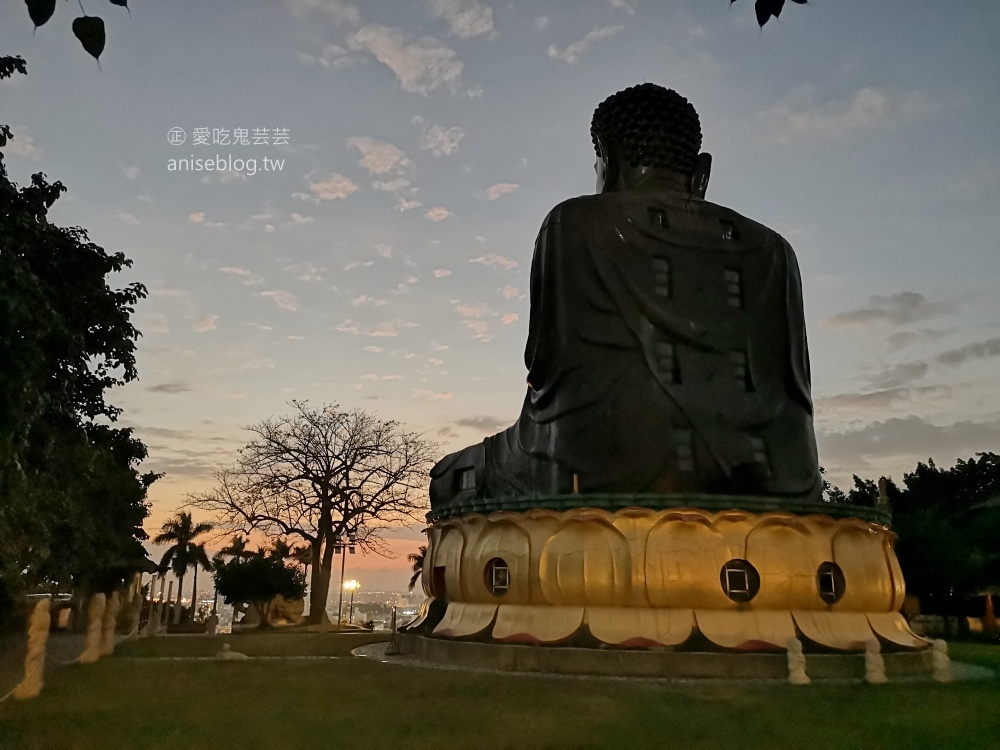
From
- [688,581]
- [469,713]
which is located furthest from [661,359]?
[469,713]

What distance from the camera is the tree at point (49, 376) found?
418 inches

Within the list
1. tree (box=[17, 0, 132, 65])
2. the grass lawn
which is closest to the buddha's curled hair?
the grass lawn

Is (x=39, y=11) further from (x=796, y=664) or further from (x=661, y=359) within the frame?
(x=661, y=359)

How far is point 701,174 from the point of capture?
781 inches

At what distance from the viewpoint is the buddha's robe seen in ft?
51.7

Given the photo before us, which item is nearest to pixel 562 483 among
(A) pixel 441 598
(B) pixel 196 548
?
(A) pixel 441 598

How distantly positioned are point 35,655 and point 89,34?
9570 millimetres

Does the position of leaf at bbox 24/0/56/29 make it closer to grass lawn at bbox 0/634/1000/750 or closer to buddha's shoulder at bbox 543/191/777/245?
grass lawn at bbox 0/634/1000/750

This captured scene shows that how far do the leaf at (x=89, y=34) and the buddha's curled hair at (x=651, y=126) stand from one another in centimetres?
1782

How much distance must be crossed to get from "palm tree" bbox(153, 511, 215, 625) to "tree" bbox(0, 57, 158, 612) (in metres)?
22.9

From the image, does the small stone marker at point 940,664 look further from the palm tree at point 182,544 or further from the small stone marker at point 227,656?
the palm tree at point 182,544

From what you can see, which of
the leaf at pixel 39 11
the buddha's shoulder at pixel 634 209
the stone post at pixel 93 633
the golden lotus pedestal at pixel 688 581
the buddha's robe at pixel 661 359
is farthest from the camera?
the buddha's shoulder at pixel 634 209

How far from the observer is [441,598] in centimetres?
1644

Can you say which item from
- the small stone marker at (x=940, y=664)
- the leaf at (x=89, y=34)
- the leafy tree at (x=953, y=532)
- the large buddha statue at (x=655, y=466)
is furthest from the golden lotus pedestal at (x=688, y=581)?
the leafy tree at (x=953, y=532)
